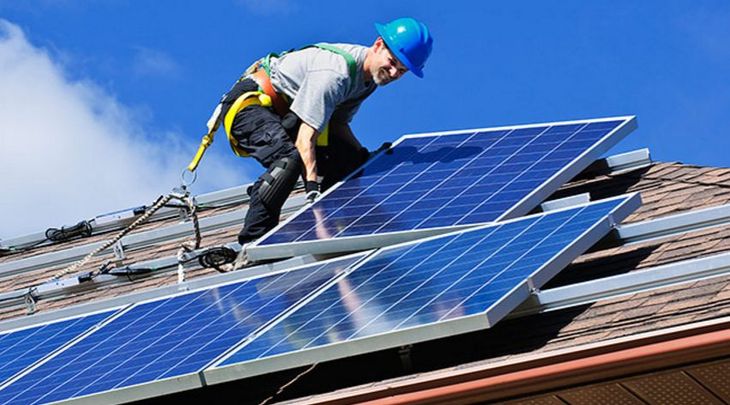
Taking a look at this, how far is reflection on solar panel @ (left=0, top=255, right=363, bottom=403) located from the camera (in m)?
8.51

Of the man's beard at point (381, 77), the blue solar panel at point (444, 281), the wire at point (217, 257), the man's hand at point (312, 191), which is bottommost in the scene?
the blue solar panel at point (444, 281)

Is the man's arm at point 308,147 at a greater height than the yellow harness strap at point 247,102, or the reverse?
the yellow harness strap at point 247,102

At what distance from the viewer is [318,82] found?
10633mm

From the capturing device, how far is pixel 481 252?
8773 millimetres

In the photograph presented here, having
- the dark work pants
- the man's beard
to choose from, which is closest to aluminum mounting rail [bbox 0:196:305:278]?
the dark work pants

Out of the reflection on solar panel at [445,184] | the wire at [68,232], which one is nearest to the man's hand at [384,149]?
the reflection on solar panel at [445,184]

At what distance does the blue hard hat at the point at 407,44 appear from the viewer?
1063 cm

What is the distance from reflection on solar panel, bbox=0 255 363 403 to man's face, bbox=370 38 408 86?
174 centimetres

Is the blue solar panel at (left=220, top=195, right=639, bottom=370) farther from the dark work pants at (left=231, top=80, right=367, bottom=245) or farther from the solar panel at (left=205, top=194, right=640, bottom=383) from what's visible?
the dark work pants at (left=231, top=80, right=367, bottom=245)

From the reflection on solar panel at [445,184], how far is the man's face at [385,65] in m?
0.74

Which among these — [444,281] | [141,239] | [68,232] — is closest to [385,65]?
[444,281]

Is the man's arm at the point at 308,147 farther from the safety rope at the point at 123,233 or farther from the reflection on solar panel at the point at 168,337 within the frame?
the safety rope at the point at 123,233

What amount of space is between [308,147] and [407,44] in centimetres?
100

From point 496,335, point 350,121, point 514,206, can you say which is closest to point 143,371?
point 496,335
